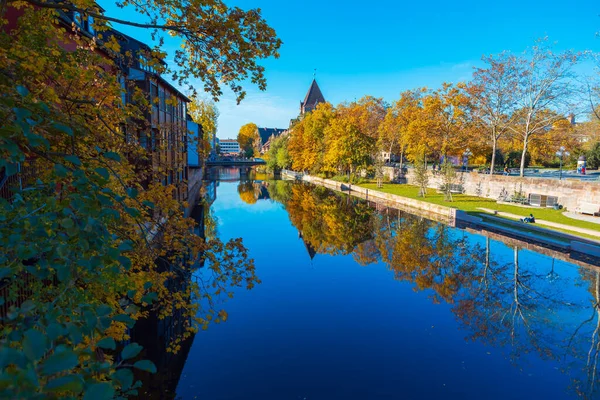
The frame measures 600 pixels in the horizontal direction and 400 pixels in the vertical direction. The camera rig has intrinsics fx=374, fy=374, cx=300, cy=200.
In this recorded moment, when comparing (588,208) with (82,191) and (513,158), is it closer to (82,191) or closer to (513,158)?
(82,191)

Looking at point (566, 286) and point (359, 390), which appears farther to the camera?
point (566, 286)

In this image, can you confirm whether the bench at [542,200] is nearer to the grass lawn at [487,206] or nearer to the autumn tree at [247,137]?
the grass lawn at [487,206]

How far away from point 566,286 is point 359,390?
33.4 feet

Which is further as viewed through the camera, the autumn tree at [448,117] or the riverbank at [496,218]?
the autumn tree at [448,117]

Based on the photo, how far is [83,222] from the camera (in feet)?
7.79

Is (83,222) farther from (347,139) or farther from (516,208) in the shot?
(347,139)

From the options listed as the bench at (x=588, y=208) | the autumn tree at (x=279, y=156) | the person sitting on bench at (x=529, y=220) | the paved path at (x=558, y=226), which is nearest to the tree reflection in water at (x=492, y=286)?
the person sitting on bench at (x=529, y=220)

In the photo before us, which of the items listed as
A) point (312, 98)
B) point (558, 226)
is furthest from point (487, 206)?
point (312, 98)

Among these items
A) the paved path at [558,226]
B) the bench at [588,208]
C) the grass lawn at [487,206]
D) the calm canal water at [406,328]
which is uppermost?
the bench at [588,208]

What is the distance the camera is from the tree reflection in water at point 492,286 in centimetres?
978

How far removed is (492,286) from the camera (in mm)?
13977

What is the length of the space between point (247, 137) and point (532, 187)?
117590 mm

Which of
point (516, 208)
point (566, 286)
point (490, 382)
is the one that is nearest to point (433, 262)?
point (566, 286)

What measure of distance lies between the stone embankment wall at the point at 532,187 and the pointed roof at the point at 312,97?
69.5m
